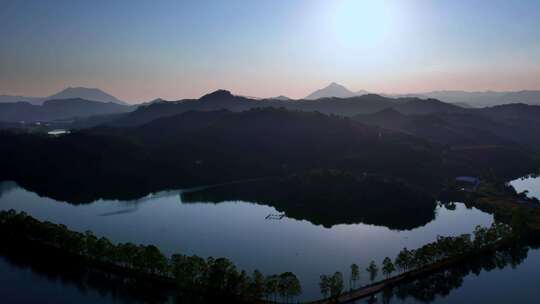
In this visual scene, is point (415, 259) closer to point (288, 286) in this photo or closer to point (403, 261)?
point (403, 261)

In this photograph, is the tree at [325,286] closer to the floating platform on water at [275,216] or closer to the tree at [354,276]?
the tree at [354,276]

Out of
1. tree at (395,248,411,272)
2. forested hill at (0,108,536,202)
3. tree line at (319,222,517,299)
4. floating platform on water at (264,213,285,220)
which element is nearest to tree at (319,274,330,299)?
tree line at (319,222,517,299)

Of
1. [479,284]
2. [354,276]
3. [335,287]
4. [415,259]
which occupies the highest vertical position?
[415,259]

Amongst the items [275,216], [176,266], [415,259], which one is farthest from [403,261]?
[275,216]

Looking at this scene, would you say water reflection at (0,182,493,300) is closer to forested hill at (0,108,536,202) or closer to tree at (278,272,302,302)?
tree at (278,272,302,302)

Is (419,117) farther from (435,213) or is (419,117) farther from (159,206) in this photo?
(159,206)

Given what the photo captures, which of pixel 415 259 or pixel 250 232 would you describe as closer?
pixel 415 259

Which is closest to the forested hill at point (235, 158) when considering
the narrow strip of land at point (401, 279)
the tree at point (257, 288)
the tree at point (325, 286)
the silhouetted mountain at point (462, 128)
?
the silhouetted mountain at point (462, 128)

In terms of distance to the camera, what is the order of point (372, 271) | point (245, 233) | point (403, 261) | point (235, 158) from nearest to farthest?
point (372, 271), point (403, 261), point (245, 233), point (235, 158)
